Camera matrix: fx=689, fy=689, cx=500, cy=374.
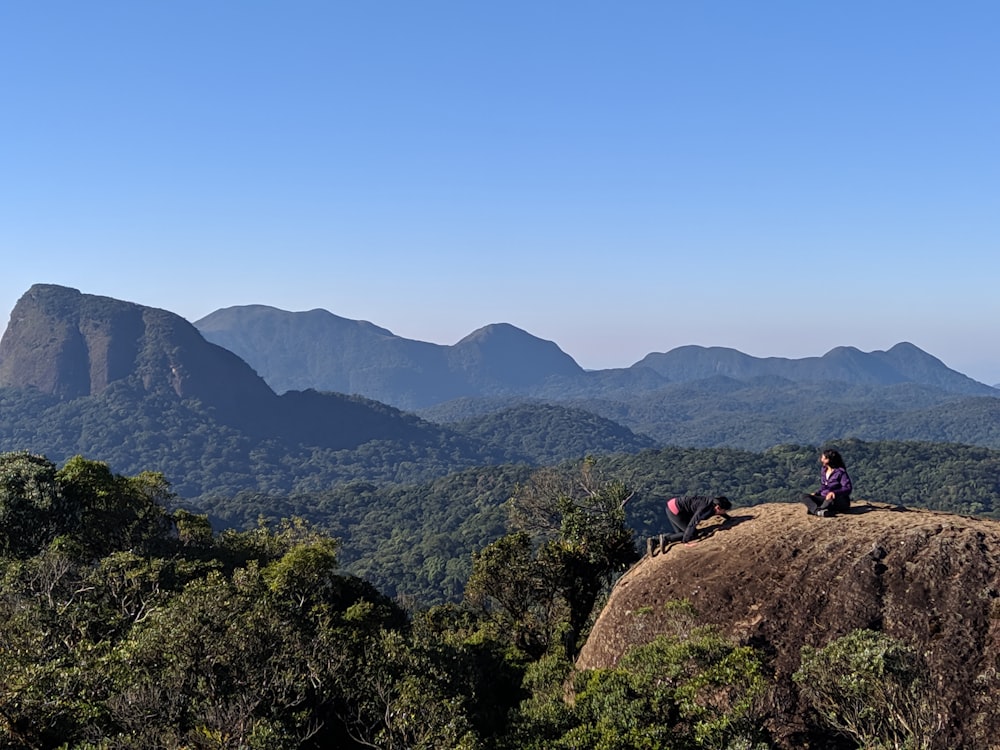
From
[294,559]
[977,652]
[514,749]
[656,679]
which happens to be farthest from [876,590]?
[294,559]

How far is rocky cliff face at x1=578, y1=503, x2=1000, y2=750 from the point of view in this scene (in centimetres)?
1327

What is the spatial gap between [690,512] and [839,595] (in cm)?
477

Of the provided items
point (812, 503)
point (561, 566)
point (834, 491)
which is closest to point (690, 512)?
point (812, 503)

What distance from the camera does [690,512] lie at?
19.2 meters

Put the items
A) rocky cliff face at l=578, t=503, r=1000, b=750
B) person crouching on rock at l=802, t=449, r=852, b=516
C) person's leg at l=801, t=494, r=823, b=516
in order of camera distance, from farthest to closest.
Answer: person's leg at l=801, t=494, r=823, b=516, person crouching on rock at l=802, t=449, r=852, b=516, rocky cliff face at l=578, t=503, r=1000, b=750

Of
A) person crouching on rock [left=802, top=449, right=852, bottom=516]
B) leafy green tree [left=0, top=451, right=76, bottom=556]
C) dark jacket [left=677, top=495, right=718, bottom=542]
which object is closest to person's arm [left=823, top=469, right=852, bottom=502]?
person crouching on rock [left=802, top=449, right=852, bottom=516]

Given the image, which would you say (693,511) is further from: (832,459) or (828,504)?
(832,459)

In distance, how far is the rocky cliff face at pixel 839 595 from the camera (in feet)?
43.5

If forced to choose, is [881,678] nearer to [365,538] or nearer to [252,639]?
[252,639]

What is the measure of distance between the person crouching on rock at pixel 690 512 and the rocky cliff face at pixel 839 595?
46cm

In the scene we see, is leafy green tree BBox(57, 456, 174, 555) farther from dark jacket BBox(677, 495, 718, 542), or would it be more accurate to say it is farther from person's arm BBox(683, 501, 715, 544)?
person's arm BBox(683, 501, 715, 544)

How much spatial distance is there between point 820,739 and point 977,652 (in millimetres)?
3566

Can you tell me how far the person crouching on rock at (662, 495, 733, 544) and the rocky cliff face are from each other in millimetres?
464

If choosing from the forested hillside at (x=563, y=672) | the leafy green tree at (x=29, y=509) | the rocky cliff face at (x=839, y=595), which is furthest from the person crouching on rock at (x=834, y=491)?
the leafy green tree at (x=29, y=509)
